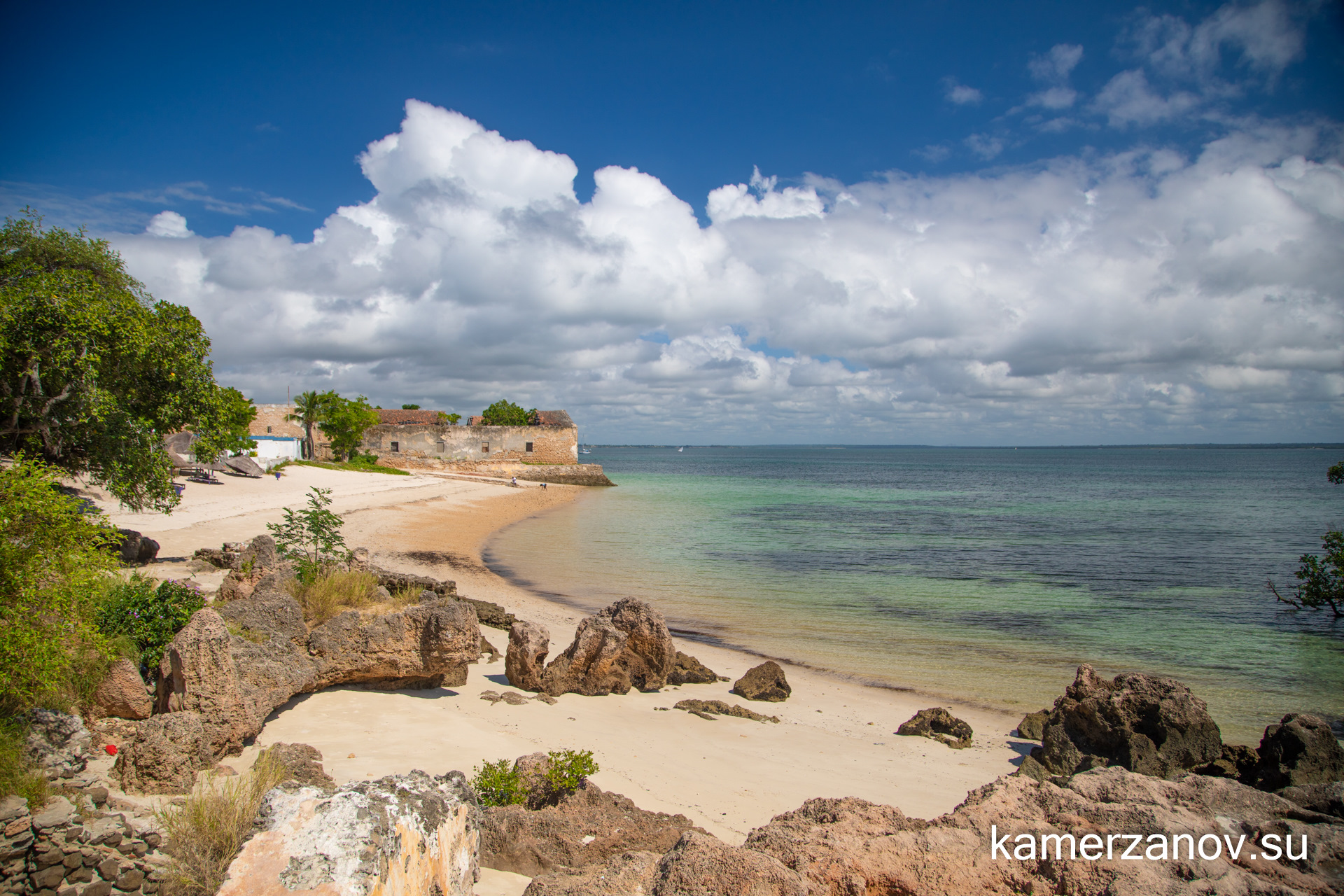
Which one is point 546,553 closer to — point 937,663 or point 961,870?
point 937,663

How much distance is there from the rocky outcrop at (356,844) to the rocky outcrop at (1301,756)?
6.51 meters

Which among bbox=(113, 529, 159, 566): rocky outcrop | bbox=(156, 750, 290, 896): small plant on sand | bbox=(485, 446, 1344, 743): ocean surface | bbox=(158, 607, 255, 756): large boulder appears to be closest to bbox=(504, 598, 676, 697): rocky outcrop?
bbox=(158, 607, 255, 756): large boulder

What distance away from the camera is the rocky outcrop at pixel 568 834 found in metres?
4.16

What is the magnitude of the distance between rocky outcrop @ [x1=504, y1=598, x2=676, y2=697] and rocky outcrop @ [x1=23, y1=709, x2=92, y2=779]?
14.3ft

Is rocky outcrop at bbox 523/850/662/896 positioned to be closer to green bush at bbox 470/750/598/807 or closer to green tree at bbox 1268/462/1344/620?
green bush at bbox 470/750/598/807

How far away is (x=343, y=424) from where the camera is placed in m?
50.5

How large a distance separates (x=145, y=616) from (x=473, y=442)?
5451 centimetres

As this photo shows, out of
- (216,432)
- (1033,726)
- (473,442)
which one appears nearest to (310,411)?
(473,442)

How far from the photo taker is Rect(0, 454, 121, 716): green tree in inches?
165

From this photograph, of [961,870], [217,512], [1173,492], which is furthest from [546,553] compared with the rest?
[1173,492]

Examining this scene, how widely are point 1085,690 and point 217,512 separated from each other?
2175cm

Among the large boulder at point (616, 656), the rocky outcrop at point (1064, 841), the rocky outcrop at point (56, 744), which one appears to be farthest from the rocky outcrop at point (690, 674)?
the rocky outcrop at point (56, 744)

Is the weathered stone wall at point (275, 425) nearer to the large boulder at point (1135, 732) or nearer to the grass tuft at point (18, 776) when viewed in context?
the grass tuft at point (18, 776)

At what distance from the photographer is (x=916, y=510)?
41.0 m
